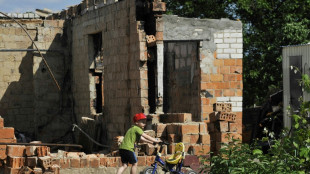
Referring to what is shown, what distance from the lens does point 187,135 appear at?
12953mm

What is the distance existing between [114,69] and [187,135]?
3.99 metres

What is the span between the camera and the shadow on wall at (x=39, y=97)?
19703mm

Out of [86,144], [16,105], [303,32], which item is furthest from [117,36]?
[303,32]

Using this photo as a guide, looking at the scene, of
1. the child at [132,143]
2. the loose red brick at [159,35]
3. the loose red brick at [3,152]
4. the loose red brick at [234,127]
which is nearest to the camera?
the child at [132,143]

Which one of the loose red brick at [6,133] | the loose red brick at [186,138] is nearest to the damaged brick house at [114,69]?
the loose red brick at [186,138]

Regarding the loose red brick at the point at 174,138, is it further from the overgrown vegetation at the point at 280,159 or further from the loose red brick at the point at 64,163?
the overgrown vegetation at the point at 280,159

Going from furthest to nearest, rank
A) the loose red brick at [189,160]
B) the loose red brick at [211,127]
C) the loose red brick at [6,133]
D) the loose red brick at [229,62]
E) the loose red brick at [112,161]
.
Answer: the loose red brick at [229,62] → the loose red brick at [211,127] → the loose red brick at [6,133] → the loose red brick at [189,160] → the loose red brick at [112,161]

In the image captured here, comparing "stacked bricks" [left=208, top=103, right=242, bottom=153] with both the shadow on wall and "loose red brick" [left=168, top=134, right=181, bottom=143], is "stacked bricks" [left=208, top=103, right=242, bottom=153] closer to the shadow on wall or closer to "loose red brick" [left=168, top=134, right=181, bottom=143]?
"loose red brick" [left=168, top=134, right=181, bottom=143]

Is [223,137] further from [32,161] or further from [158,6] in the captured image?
[32,161]

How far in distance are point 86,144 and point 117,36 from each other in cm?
288

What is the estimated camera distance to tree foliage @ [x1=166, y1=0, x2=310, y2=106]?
22.6m

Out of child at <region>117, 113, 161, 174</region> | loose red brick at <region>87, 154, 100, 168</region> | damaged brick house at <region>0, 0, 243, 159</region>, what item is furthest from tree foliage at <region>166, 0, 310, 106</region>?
child at <region>117, 113, 161, 174</region>

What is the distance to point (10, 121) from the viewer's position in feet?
65.6

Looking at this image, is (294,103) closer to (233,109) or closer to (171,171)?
(233,109)
